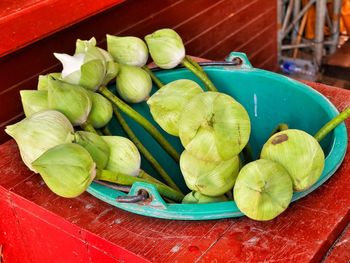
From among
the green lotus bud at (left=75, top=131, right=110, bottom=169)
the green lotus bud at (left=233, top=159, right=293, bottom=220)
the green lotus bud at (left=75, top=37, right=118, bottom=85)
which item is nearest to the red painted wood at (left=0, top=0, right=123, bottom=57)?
the green lotus bud at (left=75, top=37, right=118, bottom=85)

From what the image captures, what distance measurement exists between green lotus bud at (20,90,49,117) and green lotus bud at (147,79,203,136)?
0.91 feet

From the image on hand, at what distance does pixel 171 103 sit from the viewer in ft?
3.98

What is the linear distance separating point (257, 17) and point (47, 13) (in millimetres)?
1640


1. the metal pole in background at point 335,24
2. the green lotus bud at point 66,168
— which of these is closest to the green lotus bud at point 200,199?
the green lotus bud at point 66,168

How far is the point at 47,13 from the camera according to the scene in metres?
1.50

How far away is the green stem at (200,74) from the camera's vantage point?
1479mm

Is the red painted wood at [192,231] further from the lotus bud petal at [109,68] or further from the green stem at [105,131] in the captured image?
the lotus bud petal at [109,68]

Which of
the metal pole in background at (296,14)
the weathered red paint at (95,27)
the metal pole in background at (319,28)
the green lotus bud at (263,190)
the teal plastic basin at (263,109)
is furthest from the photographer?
the metal pole in background at (296,14)

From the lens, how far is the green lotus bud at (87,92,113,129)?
4.42 ft

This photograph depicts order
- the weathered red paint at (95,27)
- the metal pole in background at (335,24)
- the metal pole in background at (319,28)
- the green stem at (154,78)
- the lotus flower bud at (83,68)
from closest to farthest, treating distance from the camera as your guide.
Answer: the lotus flower bud at (83,68)
the weathered red paint at (95,27)
the green stem at (154,78)
the metal pole in background at (319,28)
the metal pole in background at (335,24)

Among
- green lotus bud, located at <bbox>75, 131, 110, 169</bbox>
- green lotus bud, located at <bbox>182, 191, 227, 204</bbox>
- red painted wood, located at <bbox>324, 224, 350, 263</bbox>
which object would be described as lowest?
red painted wood, located at <bbox>324, 224, 350, 263</bbox>

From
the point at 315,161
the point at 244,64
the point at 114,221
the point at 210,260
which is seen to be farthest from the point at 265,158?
the point at 244,64

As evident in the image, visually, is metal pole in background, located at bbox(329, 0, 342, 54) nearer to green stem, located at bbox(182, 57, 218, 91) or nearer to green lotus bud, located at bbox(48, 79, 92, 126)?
green stem, located at bbox(182, 57, 218, 91)

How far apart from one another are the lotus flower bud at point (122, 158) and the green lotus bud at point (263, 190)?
286 millimetres
